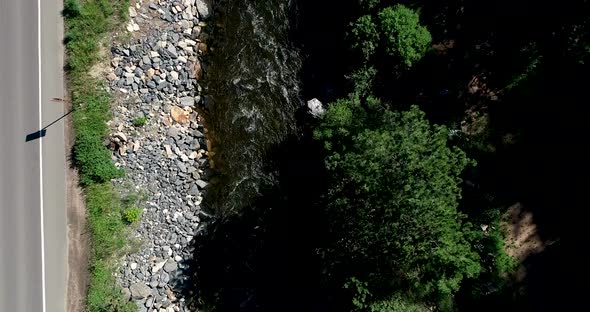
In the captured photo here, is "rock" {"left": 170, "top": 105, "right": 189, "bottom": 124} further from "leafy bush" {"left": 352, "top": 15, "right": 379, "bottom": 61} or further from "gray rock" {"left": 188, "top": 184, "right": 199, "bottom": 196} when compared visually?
"leafy bush" {"left": 352, "top": 15, "right": 379, "bottom": 61}

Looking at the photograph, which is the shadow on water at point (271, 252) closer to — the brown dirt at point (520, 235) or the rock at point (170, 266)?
the rock at point (170, 266)

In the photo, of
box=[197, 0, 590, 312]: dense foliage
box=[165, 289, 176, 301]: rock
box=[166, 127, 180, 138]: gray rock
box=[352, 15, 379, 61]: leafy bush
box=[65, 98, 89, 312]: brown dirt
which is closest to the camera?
box=[197, 0, 590, 312]: dense foliage

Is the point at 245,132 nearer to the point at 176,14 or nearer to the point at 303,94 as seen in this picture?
the point at 303,94

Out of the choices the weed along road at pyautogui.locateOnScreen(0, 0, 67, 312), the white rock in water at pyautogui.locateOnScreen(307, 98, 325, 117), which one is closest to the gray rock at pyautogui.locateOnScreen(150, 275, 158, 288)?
the weed along road at pyautogui.locateOnScreen(0, 0, 67, 312)

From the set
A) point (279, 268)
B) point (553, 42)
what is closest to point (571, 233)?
point (553, 42)

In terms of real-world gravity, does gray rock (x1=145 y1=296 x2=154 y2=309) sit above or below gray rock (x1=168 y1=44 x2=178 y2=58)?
below

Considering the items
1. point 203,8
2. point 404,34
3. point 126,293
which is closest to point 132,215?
point 126,293
